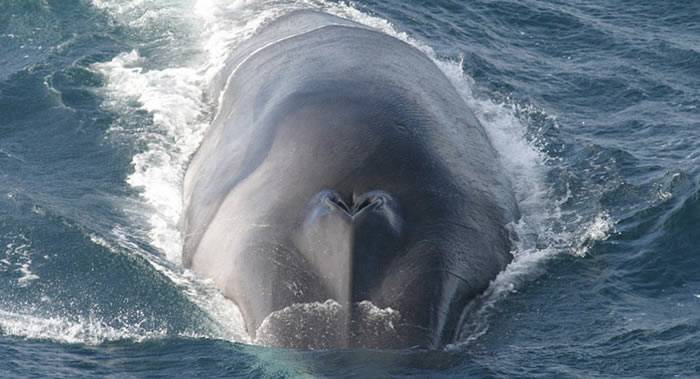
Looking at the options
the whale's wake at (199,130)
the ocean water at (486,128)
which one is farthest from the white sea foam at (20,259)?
the whale's wake at (199,130)

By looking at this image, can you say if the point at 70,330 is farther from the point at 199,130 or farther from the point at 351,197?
the point at 199,130

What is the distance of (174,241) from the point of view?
26.7 m

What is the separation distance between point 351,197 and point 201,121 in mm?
11816

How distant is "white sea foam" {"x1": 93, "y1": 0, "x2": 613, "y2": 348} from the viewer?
24797 millimetres

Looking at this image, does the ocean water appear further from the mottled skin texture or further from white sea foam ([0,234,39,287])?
the mottled skin texture

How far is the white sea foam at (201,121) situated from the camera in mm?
24797

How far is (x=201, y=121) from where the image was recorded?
1297 inches

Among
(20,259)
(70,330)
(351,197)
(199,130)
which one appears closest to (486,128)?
(199,130)

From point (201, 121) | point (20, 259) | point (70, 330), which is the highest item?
point (201, 121)

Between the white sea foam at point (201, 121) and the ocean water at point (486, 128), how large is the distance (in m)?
0.07

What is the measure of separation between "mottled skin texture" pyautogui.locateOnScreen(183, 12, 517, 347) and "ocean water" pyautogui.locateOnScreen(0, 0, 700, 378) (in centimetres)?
63

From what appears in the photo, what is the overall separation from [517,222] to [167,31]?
1829cm

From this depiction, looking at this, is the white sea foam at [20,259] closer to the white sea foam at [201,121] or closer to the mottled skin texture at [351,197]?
the white sea foam at [201,121]

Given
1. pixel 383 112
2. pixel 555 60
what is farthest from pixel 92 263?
pixel 555 60
